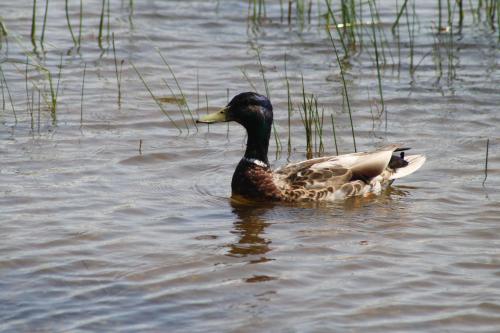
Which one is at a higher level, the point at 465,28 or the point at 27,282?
the point at 465,28

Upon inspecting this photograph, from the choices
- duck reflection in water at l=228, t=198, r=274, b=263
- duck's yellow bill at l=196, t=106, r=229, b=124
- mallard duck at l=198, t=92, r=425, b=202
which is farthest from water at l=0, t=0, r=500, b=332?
duck's yellow bill at l=196, t=106, r=229, b=124

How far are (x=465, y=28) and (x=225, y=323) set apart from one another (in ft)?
30.2

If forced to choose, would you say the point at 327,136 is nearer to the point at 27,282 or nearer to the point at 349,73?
the point at 349,73

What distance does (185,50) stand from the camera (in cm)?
1374

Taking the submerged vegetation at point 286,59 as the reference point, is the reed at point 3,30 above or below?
above

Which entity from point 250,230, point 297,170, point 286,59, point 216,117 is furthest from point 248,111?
point 286,59

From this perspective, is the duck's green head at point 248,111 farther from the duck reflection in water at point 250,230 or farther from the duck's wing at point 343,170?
the duck reflection in water at point 250,230

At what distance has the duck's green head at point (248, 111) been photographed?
9.11 meters

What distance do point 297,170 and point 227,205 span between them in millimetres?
693

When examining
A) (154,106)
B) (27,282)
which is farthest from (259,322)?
(154,106)

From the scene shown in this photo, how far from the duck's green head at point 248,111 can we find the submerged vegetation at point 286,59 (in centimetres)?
65

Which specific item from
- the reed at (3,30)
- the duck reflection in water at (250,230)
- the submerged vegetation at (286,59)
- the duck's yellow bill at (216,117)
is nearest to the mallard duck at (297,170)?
the duck's yellow bill at (216,117)

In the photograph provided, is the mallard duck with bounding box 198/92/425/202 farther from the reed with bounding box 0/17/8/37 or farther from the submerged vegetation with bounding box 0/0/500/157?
the reed with bounding box 0/17/8/37

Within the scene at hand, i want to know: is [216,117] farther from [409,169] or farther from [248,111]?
[409,169]
